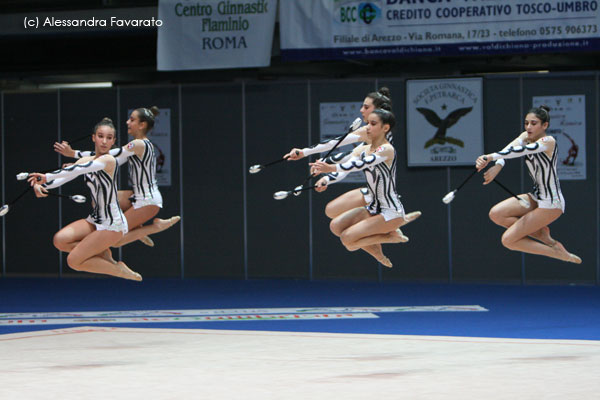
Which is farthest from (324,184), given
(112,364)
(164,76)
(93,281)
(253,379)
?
(164,76)

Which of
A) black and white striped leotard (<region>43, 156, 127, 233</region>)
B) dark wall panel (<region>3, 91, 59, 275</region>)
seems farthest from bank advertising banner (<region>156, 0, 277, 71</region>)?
black and white striped leotard (<region>43, 156, 127, 233</region>)

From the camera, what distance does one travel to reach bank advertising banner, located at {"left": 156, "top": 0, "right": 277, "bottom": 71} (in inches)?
678

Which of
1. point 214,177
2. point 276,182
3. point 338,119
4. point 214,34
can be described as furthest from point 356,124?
point 214,177

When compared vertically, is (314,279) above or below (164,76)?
below

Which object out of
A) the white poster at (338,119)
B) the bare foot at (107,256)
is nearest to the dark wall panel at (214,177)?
the white poster at (338,119)

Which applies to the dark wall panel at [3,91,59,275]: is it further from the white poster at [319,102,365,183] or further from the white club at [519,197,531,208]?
the white club at [519,197,531,208]

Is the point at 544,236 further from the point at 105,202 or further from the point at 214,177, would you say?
the point at 214,177

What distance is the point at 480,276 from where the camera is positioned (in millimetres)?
17844

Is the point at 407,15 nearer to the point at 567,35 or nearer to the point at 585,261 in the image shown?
the point at 567,35

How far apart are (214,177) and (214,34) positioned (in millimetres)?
2911

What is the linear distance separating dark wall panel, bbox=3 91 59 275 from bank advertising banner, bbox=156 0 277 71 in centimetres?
324

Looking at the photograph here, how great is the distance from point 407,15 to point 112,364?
31.2ft

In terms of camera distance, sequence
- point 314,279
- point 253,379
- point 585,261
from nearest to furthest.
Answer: point 253,379
point 585,261
point 314,279

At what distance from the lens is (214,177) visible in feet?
62.1
